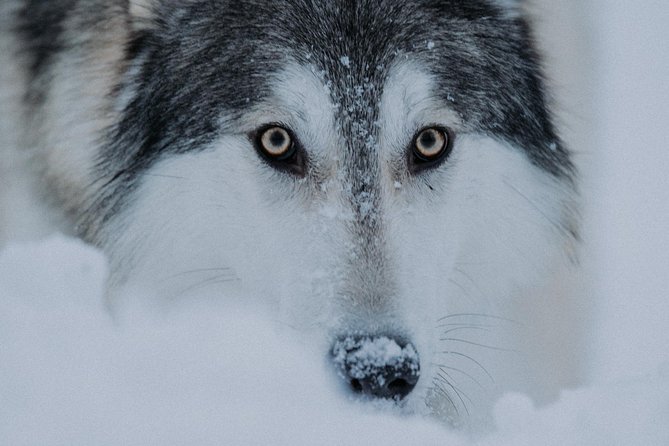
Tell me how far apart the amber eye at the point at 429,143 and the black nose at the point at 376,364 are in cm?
59

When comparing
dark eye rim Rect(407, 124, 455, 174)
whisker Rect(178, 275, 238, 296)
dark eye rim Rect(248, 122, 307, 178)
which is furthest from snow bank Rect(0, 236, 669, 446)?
dark eye rim Rect(407, 124, 455, 174)

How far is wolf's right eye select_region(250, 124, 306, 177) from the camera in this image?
2.12 meters

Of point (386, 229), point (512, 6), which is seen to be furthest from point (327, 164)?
point (512, 6)

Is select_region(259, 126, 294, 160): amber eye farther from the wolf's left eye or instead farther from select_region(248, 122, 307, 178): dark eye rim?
the wolf's left eye

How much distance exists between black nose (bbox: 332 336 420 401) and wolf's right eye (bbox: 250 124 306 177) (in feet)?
1.82

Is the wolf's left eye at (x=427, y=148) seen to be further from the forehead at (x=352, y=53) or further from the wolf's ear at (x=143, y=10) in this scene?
the wolf's ear at (x=143, y=10)

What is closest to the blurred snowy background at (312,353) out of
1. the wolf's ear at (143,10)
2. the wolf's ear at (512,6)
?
the wolf's ear at (512,6)

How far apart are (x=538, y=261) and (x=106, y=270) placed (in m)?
1.38

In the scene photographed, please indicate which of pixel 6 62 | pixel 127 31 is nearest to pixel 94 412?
pixel 127 31

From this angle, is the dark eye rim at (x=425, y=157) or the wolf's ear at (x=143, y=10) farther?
the wolf's ear at (x=143, y=10)

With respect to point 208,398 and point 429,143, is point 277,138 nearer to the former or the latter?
point 429,143

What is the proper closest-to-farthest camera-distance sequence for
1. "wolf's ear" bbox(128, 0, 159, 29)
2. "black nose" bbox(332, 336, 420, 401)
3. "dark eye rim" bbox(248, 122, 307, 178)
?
"black nose" bbox(332, 336, 420, 401)
"dark eye rim" bbox(248, 122, 307, 178)
"wolf's ear" bbox(128, 0, 159, 29)

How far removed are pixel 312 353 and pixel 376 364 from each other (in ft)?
0.55

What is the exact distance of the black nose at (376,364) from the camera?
5.68 ft
